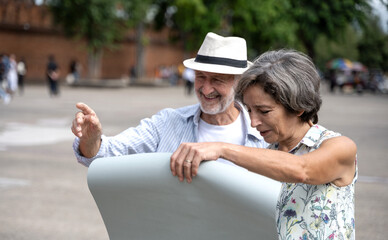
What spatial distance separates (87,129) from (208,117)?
0.84 m

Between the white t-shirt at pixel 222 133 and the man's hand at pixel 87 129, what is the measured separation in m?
0.67

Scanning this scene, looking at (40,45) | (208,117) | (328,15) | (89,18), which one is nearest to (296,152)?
(208,117)

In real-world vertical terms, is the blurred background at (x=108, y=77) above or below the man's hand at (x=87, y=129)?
below

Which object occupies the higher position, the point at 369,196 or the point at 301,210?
the point at 301,210

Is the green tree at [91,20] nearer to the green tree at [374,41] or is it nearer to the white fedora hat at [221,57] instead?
the green tree at [374,41]

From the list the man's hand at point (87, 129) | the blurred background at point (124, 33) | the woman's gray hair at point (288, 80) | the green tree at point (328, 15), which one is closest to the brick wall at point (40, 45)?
the blurred background at point (124, 33)

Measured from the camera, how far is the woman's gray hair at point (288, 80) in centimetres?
206

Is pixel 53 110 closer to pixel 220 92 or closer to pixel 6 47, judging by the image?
pixel 220 92

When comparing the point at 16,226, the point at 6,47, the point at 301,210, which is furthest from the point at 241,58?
the point at 6,47

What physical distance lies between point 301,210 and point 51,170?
679 centimetres

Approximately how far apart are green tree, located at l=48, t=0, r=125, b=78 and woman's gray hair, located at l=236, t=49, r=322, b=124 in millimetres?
34466

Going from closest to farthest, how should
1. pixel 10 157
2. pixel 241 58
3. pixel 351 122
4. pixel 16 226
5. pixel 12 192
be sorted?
pixel 241 58, pixel 16 226, pixel 12 192, pixel 10 157, pixel 351 122

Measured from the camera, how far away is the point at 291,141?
2229mm

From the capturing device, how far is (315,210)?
6.78 feet
